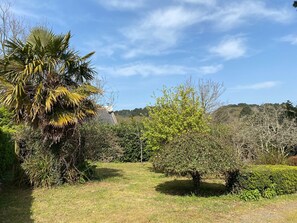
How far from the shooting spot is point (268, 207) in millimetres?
6730

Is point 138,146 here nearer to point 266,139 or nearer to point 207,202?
point 266,139

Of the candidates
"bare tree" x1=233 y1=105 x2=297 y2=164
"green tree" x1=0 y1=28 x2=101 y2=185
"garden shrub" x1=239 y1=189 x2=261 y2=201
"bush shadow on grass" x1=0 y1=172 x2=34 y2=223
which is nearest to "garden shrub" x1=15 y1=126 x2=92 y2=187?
"green tree" x1=0 y1=28 x2=101 y2=185

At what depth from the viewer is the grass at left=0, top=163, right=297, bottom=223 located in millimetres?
5953

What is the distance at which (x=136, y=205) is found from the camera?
6848 millimetres

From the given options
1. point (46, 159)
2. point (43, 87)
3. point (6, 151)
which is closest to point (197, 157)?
point (46, 159)

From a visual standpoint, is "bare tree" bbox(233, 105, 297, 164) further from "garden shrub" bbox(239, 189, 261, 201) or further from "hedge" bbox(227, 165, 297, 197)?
"garden shrub" bbox(239, 189, 261, 201)

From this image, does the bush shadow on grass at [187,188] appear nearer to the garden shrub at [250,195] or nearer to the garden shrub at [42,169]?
the garden shrub at [250,195]

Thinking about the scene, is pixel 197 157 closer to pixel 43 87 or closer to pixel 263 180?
pixel 263 180

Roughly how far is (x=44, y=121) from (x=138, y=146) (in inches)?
398

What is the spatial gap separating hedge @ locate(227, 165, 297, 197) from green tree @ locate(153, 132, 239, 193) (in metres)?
0.51

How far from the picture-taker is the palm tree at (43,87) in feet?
28.1

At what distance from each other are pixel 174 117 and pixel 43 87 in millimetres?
5329

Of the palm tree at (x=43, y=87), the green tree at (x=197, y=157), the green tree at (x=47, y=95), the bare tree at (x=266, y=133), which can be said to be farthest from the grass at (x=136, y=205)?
the bare tree at (x=266, y=133)

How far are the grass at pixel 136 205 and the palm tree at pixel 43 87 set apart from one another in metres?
1.93
